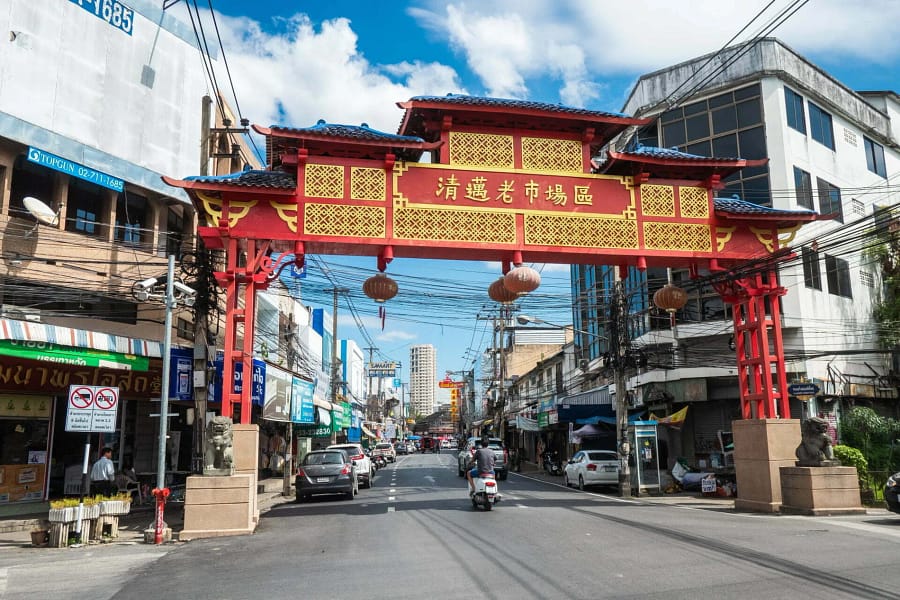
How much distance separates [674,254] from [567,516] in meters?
6.49

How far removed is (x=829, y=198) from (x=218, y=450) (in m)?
25.0

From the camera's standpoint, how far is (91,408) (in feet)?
39.9

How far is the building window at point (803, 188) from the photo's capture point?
24975mm

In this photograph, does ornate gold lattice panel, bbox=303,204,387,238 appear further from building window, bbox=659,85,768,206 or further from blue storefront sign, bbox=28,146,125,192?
building window, bbox=659,85,768,206

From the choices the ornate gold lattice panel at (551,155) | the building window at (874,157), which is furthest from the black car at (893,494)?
the building window at (874,157)

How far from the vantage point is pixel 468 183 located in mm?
14742

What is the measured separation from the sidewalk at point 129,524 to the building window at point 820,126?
24.7m


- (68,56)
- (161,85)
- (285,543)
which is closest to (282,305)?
(161,85)

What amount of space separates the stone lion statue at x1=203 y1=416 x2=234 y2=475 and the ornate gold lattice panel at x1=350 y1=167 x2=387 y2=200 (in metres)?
5.58

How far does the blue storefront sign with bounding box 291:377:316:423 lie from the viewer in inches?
955

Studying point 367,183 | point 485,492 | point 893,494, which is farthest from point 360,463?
point 893,494

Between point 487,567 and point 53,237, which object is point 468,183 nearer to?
point 487,567

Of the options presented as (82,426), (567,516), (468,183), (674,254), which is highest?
(468,183)

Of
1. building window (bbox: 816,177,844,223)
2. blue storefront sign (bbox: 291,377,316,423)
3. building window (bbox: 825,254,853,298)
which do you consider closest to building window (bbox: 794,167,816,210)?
building window (bbox: 816,177,844,223)
